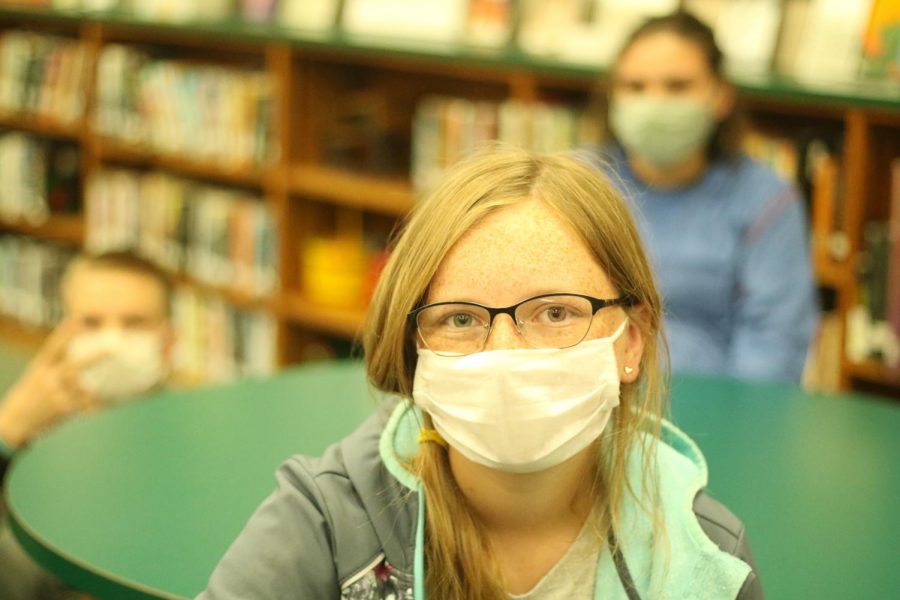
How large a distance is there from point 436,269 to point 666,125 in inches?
60.3

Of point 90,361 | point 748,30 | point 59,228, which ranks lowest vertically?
point 59,228

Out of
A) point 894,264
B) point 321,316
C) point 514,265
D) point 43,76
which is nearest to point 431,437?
point 514,265

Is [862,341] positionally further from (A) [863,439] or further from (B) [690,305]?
(A) [863,439]

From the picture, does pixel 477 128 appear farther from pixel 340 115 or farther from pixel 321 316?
pixel 321 316

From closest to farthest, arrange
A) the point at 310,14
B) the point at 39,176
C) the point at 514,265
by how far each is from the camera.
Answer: the point at 514,265
the point at 310,14
the point at 39,176

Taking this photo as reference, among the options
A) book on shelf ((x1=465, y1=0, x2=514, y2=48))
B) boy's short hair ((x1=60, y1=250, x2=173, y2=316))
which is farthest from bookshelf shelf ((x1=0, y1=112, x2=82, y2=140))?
boy's short hair ((x1=60, y1=250, x2=173, y2=316))

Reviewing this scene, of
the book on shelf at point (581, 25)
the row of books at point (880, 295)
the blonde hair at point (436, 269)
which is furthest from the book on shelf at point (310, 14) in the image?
the blonde hair at point (436, 269)

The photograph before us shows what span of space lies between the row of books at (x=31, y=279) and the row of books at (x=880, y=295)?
358 centimetres

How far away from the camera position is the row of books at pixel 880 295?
288 cm

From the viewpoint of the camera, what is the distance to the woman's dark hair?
8.51 ft

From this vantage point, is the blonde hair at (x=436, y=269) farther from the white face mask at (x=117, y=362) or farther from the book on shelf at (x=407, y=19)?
the book on shelf at (x=407, y=19)

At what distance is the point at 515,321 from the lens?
115 cm

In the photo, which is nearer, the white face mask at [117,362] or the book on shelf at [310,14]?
the white face mask at [117,362]

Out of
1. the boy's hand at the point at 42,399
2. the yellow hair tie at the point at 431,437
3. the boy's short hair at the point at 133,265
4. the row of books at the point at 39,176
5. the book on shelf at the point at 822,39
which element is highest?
the book on shelf at the point at 822,39
